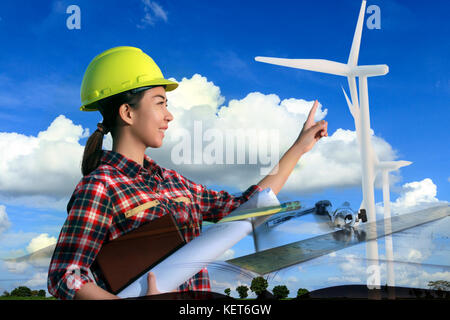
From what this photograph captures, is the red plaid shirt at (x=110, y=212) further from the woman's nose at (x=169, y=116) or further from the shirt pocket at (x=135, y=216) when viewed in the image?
the woman's nose at (x=169, y=116)

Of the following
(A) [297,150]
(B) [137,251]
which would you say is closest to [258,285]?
(B) [137,251]

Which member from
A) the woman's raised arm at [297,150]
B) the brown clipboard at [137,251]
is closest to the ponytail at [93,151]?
the brown clipboard at [137,251]

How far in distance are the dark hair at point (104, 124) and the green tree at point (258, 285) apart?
1.09 metres

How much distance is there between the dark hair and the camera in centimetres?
230

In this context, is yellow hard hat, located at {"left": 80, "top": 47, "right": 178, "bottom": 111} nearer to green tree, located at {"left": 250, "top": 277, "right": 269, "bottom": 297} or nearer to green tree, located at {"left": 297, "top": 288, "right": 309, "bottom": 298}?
green tree, located at {"left": 250, "top": 277, "right": 269, "bottom": 297}

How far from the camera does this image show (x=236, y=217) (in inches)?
81.0

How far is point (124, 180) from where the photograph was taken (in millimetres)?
2246

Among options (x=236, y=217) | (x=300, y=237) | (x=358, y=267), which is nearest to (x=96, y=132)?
(x=236, y=217)

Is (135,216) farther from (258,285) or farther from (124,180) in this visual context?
(258,285)

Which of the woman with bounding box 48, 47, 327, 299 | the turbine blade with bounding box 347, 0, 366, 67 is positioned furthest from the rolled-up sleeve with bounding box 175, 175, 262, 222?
the turbine blade with bounding box 347, 0, 366, 67

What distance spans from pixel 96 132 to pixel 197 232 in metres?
0.82

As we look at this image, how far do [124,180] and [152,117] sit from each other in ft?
1.21

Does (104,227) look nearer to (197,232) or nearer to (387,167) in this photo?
(197,232)
